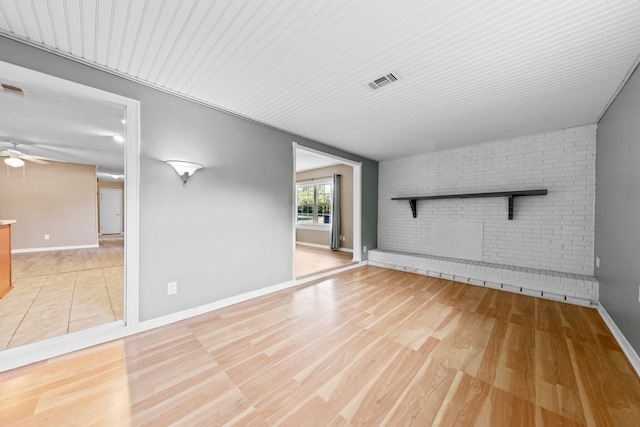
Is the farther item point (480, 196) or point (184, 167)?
point (480, 196)

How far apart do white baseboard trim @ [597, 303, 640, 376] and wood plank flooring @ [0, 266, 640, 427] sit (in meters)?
0.05

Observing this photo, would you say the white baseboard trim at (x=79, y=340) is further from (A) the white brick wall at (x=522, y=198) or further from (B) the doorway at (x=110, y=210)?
(B) the doorway at (x=110, y=210)

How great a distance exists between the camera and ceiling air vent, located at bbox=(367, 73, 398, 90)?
6.86 ft

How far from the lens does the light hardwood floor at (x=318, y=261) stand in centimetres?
432

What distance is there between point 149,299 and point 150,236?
631mm

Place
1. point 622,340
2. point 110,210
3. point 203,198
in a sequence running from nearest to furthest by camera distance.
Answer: point 622,340 < point 203,198 < point 110,210

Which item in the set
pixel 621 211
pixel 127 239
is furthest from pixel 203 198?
pixel 621 211

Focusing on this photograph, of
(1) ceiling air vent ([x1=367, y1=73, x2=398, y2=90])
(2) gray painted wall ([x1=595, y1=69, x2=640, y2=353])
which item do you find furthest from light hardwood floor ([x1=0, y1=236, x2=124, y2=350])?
(2) gray painted wall ([x1=595, y1=69, x2=640, y2=353])

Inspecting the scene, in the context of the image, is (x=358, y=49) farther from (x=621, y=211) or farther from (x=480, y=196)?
(x=480, y=196)

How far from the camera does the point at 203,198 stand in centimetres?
267

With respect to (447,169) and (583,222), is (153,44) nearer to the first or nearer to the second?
(447,169)

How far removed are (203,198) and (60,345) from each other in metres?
1.67

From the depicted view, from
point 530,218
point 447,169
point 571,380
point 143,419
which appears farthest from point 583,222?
point 143,419

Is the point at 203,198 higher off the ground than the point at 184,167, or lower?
lower
